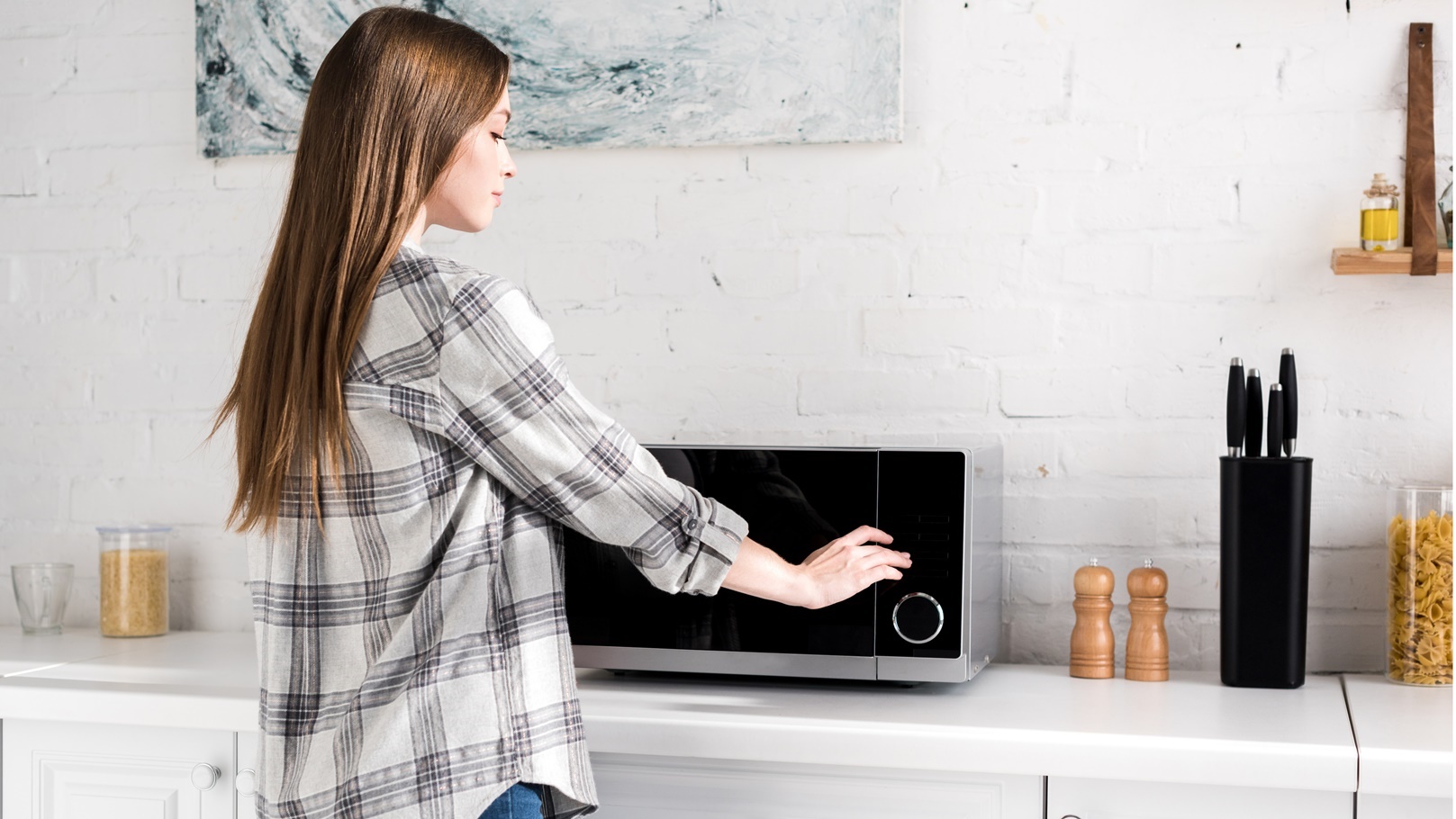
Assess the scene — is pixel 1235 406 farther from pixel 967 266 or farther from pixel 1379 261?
pixel 967 266

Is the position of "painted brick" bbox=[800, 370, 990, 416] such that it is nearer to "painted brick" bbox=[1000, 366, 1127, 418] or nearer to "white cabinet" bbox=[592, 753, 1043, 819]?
"painted brick" bbox=[1000, 366, 1127, 418]

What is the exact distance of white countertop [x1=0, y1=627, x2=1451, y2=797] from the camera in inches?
42.5

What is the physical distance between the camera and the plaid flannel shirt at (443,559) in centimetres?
92

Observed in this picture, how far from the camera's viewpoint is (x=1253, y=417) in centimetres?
133

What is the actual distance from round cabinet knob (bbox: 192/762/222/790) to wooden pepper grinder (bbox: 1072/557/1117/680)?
0.92m

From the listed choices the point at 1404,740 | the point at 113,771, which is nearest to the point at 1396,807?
the point at 1404,740

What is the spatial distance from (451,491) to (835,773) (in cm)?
48

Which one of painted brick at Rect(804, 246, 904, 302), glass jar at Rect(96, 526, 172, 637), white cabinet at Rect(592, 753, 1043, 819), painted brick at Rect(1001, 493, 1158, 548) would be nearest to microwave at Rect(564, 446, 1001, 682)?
white cabinet at Rect(592, 753, 1043, 819)

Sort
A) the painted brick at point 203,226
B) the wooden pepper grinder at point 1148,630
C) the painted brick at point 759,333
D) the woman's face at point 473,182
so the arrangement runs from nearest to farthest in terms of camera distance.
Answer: the woman's face at point 473,182 < the wooden pepper grinder at point 1148,630 < the painted brick at point 759,333 < the painted brick at point 203,226

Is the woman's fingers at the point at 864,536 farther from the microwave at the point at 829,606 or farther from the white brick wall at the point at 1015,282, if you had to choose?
the white brick wall at the point at 1015,282

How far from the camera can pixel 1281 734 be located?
1.11 m

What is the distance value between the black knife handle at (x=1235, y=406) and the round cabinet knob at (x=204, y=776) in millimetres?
1111

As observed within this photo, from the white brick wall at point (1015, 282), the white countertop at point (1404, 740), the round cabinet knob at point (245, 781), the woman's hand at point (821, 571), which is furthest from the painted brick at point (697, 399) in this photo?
the white countertop at point (1404, 740)

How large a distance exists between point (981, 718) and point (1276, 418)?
1.50 feet
